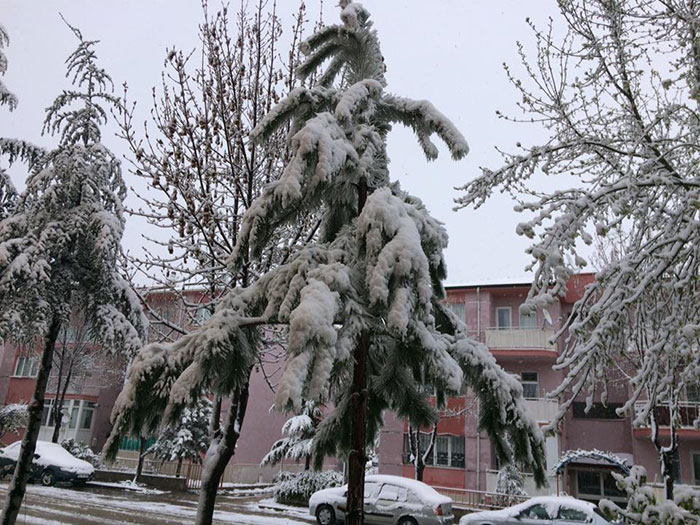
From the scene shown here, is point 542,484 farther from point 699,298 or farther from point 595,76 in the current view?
point 595,76

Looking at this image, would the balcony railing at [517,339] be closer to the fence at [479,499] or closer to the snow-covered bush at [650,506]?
the fence at [479,499]

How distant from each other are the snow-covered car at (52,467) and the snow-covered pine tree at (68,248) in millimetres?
12532

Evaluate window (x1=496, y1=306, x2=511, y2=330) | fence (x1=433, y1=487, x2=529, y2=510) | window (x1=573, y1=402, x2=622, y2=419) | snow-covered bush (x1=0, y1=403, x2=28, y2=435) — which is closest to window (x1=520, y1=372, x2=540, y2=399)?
window (x1=573, y1=402, x2=622, y2=419)

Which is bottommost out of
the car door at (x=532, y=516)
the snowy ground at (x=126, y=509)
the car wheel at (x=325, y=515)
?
the snowy ground at (x=126, y=509)

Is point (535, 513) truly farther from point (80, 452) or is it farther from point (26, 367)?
point (26, 367)

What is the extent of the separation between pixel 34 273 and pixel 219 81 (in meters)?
4.50

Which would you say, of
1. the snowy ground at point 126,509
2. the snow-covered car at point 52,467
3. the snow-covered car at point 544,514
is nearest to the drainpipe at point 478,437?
the snowy ground at point 126,509

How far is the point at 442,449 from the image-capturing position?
23.1 meters

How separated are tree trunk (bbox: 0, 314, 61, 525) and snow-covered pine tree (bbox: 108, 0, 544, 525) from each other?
18.1 ft

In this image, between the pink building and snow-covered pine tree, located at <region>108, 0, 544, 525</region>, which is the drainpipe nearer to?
the pink building

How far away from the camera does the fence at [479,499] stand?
1909 centimetres

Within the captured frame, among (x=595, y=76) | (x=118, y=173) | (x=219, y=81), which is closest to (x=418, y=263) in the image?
(x=595, y=76)

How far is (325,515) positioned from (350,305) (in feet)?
42.5

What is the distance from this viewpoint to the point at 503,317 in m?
25.2
